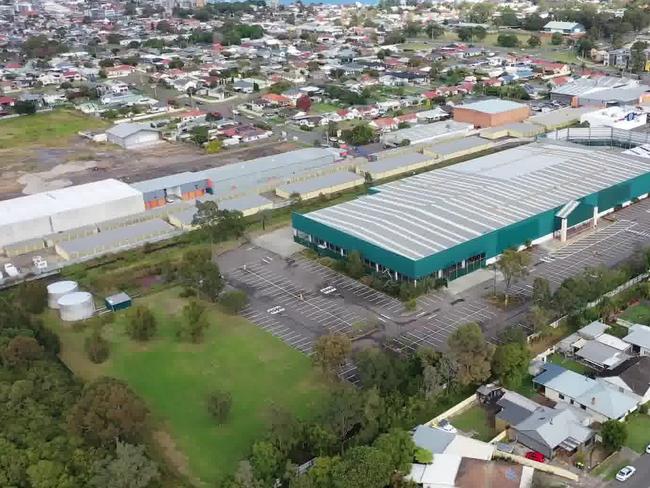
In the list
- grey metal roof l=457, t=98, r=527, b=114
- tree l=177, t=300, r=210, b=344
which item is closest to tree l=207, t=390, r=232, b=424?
tree l=177, t=300, r=210, b=344

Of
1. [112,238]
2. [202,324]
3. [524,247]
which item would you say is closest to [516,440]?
[202,324]

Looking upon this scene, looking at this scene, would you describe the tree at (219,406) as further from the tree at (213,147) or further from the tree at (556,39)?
the tree at (556,39)

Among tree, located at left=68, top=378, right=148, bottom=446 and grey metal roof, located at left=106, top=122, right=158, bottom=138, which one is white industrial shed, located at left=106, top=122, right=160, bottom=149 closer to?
grey metal roof, located at left=106, top=122, right=158, bottom=138

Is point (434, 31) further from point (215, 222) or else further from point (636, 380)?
point (636, 380)

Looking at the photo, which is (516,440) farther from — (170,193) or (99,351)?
(170,193)

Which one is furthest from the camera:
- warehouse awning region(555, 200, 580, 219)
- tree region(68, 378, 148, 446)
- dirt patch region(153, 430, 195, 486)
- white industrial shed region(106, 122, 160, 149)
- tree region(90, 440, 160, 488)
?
white industrial shed region(106, 122, 160, 149)
